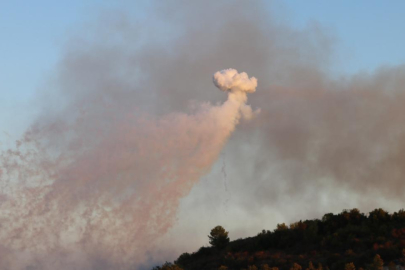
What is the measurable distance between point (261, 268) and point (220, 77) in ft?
125

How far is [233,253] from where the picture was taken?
243ft

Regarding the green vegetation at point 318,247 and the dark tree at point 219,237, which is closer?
the green vegetation at point 318,247

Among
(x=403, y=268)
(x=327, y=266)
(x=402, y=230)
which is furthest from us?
(x=402, y=230)

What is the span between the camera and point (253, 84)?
9088 centimetres

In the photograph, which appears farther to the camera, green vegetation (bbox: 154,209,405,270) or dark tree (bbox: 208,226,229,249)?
dark tree (bbox: 208,226,229,249)

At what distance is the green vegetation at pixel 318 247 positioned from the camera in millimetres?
58469

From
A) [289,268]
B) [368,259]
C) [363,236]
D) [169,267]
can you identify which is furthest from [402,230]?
[169,267]

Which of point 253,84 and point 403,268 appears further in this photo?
point 253,84

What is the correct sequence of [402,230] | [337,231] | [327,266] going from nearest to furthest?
[327,266] < [402,230] < [337,231]

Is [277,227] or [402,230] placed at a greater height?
[277,227]

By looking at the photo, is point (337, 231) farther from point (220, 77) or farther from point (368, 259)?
point (220, 77)

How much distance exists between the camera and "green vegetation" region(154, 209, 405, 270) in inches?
2302

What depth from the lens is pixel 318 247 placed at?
69062mm

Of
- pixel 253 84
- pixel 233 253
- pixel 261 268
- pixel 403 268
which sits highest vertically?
pixel 253 84
